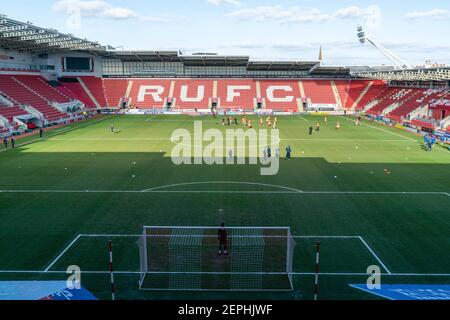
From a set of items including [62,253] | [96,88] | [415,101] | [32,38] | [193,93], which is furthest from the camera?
[193,93]

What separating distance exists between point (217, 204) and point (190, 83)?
71261mm

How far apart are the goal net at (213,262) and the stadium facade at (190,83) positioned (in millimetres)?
50931

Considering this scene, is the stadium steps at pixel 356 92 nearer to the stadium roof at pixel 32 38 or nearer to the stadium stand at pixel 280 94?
the stadium stand at pixel 280 94

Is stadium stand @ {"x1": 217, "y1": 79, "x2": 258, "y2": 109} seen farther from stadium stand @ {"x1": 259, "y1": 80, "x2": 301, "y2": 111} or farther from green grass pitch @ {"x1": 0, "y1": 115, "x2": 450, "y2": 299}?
green grass pitch @ {"x1": 0, "y1": 115, "x2": 450, "y2": 299}

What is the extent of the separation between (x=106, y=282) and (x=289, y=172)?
59.8ft

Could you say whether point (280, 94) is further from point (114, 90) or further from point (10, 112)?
point (10, 112)

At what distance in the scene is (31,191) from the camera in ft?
78.5

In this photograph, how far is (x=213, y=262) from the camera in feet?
47.3

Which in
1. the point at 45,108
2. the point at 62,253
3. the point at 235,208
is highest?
the point at 45,108

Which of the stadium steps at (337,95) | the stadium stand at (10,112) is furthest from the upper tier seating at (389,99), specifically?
the stadium stand at (10,112)

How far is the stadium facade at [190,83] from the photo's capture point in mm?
64312

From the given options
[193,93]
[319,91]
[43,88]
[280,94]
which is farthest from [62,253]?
[319,91]

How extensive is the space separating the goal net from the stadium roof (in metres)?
39.2
